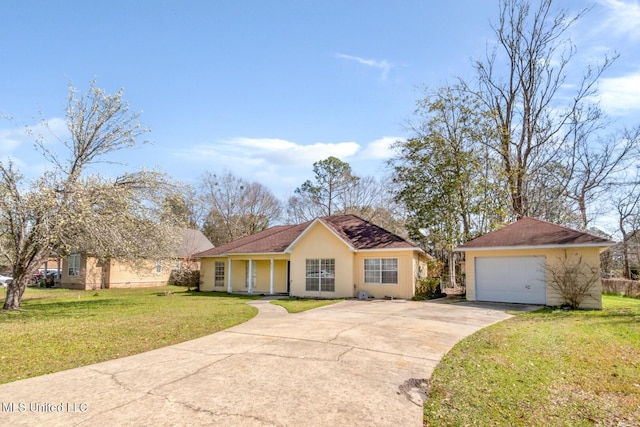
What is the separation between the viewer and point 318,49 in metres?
13.2

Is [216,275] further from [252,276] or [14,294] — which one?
[14,294]

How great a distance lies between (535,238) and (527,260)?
975 millimetres

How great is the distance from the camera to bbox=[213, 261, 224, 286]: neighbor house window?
923 inches

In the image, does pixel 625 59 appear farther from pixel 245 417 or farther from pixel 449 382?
pixel 245 417

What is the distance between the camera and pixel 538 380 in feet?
17.1

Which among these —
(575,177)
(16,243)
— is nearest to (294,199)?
(575,177)

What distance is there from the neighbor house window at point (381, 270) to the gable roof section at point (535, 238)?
10.2ft

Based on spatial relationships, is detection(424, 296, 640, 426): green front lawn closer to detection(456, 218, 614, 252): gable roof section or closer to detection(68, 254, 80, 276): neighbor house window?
detection(456, 218, 614, 252): gable roof section

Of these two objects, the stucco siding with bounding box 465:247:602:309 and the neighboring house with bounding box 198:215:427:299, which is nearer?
the stucco siding with bounding box 465:247:602:309

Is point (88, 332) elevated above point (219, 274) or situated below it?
below

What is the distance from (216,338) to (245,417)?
4.42 metres

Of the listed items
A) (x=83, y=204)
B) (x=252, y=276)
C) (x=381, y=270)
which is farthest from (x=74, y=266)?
(x=381, y=270)

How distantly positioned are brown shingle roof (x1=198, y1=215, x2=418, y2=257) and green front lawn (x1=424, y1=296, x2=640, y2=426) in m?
9.39

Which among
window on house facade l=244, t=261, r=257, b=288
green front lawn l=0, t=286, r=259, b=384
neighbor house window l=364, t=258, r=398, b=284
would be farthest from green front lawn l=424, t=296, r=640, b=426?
window on house facade l=244, t=261, r=257, b=288
